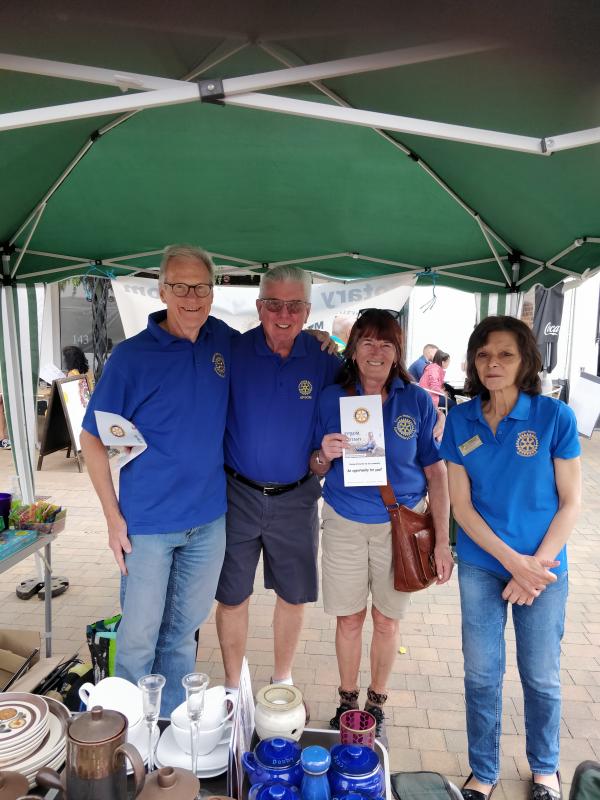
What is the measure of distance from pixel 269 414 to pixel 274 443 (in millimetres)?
→ 135

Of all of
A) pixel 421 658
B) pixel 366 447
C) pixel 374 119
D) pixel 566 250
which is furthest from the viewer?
pixel 421 658

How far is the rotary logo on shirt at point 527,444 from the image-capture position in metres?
2.25

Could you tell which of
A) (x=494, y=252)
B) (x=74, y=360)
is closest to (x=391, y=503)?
(x=494, y=252)

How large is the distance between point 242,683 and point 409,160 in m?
2.96

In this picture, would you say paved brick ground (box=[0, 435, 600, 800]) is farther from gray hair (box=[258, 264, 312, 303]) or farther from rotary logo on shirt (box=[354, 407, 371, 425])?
gray hair (box=[258, 264, 312, 303])

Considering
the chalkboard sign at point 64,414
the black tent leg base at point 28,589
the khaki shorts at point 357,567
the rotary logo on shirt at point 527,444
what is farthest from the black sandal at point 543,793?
the chalkboard sign at point 64,414

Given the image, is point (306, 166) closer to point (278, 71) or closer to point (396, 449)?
point (396, 449)

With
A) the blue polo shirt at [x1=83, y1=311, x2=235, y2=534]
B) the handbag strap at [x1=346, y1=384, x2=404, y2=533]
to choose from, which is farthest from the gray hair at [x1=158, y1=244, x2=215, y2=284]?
the handbag strap at [x1=346, y1=384, x2=404, y2=533]

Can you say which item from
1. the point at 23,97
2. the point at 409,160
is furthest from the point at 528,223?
the point at 23,97

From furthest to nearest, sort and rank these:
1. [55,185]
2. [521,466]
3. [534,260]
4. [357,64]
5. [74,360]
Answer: [74,360]
[534,260]
[55,185]
[521,466]
[357,64]

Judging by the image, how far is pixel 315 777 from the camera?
125 centimetres

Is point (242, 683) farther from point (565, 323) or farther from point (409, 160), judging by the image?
point (565, 323)

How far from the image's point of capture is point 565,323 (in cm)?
1357

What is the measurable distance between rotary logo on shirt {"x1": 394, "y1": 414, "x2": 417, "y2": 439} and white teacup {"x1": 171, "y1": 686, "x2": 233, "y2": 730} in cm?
140
